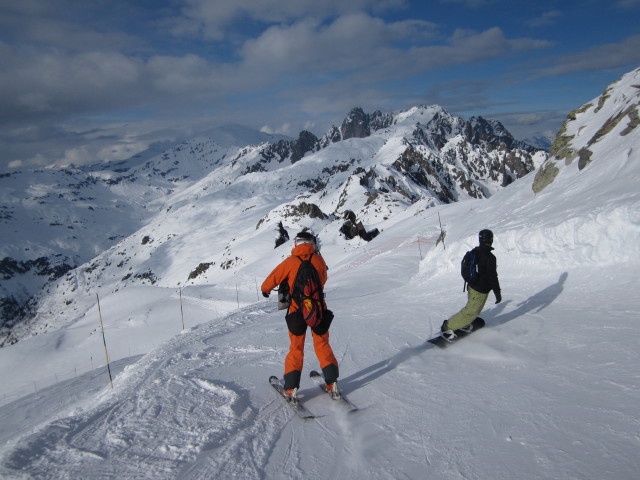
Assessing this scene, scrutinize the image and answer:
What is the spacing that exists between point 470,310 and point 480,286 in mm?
468

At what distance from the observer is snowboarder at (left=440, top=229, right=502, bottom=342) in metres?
6.69

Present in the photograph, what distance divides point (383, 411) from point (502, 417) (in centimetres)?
136

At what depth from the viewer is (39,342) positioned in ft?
82.5

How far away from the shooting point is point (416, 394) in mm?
5219

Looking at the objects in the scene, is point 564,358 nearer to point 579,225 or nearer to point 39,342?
point 579,225

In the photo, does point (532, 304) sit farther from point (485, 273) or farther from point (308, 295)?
point (308, 295)

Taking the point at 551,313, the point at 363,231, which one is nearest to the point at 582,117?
the point at 551,313

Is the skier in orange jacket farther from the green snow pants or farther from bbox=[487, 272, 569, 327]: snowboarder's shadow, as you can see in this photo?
bbox=[487, 272, 569, 327]: snowboarder's shadow

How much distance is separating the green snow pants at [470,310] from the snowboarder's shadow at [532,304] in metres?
0.84

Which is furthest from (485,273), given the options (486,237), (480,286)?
(486,237)

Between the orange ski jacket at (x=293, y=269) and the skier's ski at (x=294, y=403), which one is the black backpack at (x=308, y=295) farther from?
the skier's ski at (x=294, y=403)

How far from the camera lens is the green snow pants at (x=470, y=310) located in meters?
6.77

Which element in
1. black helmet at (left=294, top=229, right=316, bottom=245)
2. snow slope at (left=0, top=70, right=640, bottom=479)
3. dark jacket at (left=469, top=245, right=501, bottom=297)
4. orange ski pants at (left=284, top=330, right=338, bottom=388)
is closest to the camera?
snow slope at (left=0, top=70, right=640, bottom=479)

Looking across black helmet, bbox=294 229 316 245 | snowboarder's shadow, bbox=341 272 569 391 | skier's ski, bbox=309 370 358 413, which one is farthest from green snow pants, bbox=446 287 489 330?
black helmet, bbox=294 229 316 245
